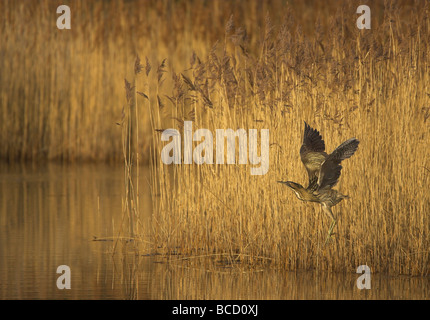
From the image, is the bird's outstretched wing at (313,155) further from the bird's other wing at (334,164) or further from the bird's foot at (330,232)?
the bird's foot at (330,232)

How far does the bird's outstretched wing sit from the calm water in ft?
2.18

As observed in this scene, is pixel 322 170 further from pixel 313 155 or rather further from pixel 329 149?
pixel 329 149

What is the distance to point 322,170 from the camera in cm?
603

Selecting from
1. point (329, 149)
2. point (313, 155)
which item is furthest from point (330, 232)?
point (329, 149)

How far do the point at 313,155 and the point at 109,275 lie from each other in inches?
63.1

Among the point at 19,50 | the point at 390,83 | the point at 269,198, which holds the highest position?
the point at 19,50

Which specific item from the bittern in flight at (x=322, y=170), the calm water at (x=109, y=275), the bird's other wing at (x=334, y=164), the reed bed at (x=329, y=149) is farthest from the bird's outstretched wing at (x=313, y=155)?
the calm water at (x=109, y=275)

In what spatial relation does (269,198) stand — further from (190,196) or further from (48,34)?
(48,34)

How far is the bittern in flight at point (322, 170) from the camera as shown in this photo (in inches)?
235

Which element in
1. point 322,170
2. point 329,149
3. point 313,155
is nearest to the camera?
point 322,170

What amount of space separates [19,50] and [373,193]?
8.42 meters

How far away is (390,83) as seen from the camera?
21.7 feet
